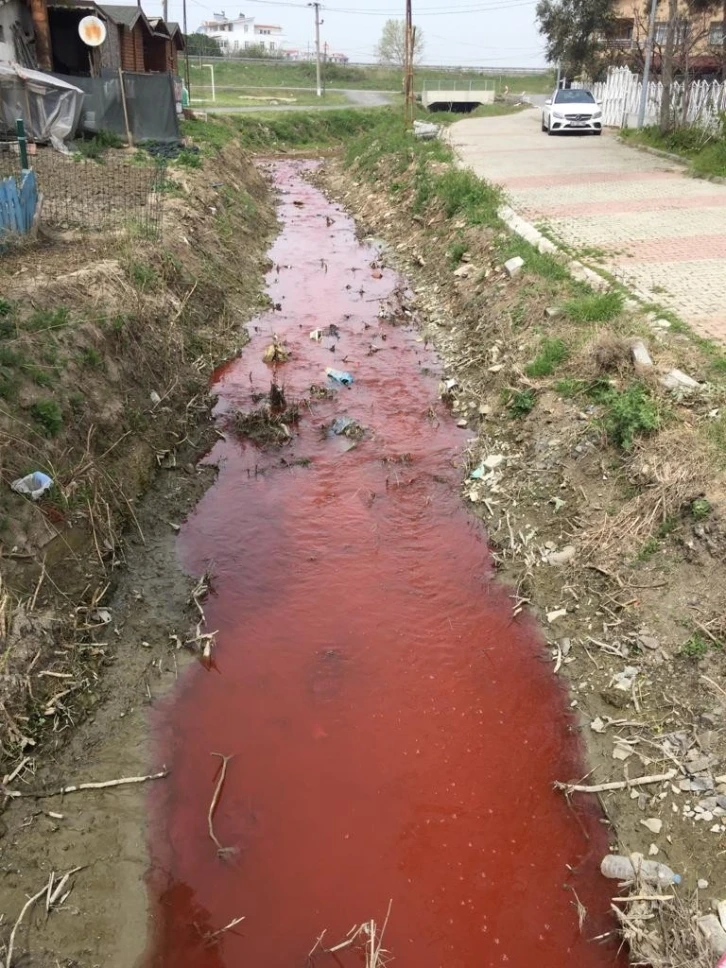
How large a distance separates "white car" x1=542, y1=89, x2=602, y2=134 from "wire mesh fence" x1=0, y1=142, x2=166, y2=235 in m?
14.0

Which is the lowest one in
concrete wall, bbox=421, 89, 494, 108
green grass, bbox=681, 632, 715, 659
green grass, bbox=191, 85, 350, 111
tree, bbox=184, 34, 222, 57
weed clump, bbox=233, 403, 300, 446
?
green grass, bbox=681, 632, 715, 659

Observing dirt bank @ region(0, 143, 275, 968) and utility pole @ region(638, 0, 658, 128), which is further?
utility pole @ region(638, 0, 658, 128)

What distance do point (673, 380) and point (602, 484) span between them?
140cm

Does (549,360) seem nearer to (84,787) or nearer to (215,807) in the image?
(215,807)

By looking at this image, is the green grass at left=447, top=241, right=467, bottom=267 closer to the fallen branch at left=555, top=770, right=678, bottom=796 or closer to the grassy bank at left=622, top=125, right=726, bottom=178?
the grassy bank at left=622, top=125, right=726, bottom=178

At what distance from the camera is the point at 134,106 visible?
20531 mm

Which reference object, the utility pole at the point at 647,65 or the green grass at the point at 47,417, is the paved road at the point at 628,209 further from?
the green grass at the point at 47,417

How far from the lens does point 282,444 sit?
9039 millimetres

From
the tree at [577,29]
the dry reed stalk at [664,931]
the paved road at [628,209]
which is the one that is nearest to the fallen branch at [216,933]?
the dry reed stalk at [664,931]

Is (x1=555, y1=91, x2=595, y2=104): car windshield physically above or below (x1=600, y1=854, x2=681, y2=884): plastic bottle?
above

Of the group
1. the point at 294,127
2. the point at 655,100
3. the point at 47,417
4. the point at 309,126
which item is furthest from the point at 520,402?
the point at 309,126

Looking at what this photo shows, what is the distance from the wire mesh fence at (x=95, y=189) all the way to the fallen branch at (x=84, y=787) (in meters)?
8.82

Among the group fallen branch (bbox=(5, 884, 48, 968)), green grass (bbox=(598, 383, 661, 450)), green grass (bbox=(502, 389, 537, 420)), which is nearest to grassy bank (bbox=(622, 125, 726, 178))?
green grass (bbox=(502, 389, 537, 420))

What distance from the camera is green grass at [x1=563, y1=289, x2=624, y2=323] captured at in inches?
356
